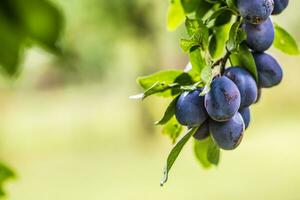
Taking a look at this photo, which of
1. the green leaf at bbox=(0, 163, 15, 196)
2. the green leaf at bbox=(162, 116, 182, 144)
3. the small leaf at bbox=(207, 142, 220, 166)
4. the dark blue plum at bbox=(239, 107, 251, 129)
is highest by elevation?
the green leaf at bbox=(0, 163, 15, 196)

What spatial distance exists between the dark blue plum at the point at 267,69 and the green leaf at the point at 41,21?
17.4 inches

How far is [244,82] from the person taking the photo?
85cm

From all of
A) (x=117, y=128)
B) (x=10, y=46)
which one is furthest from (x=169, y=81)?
(x=117, y=128)

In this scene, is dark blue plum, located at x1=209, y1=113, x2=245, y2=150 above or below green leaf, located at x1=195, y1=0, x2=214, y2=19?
below

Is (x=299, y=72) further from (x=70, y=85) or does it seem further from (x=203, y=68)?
(x=203, y=68)

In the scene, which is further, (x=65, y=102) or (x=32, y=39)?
(x=65, y=102)

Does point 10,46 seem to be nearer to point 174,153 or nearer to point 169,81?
point 174,153

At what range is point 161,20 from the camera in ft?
41.8

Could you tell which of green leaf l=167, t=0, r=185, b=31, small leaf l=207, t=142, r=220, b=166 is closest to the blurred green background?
green leaf l=167, t=0, r=185, b=31

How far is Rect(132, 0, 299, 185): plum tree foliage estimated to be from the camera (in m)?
0.81

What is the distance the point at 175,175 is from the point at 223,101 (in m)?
10.2

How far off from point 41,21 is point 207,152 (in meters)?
0.52

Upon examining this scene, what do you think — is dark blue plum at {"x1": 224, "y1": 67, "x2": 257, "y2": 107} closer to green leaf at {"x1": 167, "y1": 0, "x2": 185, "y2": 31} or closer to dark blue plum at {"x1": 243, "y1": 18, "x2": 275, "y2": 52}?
dark blue plum at {"x1": 243, "y1": 18, "x2": 275, "y2": 52}

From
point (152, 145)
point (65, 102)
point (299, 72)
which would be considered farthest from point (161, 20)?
point (65, 102)
